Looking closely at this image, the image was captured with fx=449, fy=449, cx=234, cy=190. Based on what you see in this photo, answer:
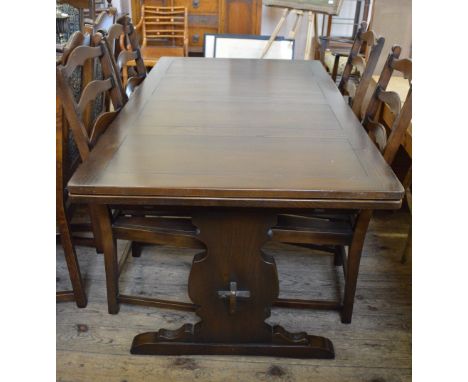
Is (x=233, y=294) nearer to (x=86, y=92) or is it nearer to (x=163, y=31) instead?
(x=86, y=92)

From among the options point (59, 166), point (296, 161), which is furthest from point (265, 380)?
point (59, 166)

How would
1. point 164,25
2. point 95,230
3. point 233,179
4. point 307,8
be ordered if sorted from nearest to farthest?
point 233,179
point 95,230
point 307,8
point 164,25

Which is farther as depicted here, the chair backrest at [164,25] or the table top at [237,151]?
the chair backrest at [164,25]

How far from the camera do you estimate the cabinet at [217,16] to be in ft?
13.9

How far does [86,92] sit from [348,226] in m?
0.92

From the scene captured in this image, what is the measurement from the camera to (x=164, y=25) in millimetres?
4301

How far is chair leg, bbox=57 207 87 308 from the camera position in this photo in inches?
58.5

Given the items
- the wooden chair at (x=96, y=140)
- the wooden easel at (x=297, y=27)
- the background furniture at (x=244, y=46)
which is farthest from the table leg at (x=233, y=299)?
the background furniture at (x=244, y=46)

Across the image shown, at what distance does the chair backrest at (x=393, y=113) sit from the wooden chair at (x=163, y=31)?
2707 mm

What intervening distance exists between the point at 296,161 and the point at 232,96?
24.0 inches

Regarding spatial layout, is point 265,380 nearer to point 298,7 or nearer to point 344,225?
point 344,225

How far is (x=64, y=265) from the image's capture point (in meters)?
1.89

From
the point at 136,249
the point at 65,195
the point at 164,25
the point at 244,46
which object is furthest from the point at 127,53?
the point at 164,25

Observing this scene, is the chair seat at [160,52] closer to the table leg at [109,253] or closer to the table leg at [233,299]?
the table leg at [109,253]
